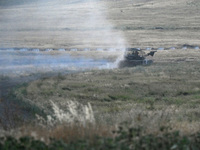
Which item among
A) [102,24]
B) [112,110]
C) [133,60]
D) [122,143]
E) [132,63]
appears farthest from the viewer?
[102,24]

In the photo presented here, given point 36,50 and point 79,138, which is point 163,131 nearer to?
point 79,138

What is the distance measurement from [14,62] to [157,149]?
35006 mm

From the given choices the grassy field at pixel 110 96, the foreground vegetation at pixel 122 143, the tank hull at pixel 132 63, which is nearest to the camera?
the foreground vegetation at pixel 122 143

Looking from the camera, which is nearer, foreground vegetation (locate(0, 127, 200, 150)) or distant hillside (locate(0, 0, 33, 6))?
foreground vegetation (locate(0, 127, 200, 150))

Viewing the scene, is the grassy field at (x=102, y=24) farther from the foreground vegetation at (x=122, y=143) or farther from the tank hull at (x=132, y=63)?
the foreground vegetation at (x=122, y=143)

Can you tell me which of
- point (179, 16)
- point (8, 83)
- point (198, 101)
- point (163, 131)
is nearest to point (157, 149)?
point (163, 131)

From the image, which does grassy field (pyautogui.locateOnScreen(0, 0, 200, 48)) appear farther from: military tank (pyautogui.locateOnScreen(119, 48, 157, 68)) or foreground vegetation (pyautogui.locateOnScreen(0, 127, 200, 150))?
foreground vegetation (pyautogui.locateOnScreen(0, 127, 200, 150))

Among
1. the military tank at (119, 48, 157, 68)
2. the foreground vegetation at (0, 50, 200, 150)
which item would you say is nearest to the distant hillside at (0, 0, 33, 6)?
the foreground vegetation at (0, 50, 200, 150)

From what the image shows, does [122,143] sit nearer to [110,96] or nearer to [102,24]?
[110,96]

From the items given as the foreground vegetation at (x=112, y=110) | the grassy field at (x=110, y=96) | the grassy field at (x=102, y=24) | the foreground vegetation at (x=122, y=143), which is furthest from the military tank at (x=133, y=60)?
the foreground vegetation at (x=122, y=143)

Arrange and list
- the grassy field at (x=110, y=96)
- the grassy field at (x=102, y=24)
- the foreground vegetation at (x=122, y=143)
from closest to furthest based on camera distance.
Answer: the foreground vegetation at (x=122, y=143) < the grassy field at (x=110, y=96) < the grassy field at (x=102, y=24)

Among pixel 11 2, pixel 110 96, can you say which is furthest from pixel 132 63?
pixel 11 2

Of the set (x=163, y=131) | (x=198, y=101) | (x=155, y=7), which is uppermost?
(x=155, y=7)

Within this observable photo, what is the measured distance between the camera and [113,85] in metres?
26.7
